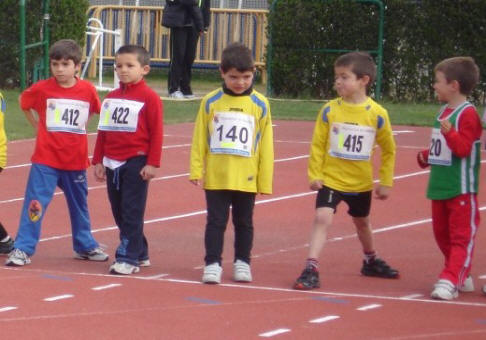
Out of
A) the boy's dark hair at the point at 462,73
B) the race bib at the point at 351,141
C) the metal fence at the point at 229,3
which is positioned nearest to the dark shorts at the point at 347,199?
the race bib at the point at 351,141

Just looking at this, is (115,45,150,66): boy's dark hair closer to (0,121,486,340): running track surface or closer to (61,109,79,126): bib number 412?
(61,109,79,126): bib number 412

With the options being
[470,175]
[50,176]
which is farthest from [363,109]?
[50,176]

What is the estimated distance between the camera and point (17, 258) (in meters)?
8.05

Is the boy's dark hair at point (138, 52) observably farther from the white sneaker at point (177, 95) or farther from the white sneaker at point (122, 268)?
the white sneaker at point (177, 95)

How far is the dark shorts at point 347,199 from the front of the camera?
762cm

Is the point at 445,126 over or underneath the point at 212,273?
over

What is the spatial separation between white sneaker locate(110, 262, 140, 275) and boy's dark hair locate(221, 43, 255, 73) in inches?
59.9

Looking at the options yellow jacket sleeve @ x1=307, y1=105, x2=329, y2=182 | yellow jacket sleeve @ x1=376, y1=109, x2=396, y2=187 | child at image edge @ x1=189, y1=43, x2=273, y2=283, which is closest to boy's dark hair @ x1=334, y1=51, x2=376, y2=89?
yellow jacket sleeve @ x1=376, y1=109, x2=396, y2=187

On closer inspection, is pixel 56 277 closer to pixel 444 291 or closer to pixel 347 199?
pixel 347 199

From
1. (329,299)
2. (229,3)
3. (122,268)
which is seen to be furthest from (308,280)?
(229,3)

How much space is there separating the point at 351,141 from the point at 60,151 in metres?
2.15

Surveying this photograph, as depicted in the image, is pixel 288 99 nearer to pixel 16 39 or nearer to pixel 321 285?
pixel 16 39

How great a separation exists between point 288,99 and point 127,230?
12.0 metres

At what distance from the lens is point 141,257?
808 centimetres
